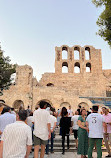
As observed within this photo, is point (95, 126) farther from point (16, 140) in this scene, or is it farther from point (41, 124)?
point (16, 140)

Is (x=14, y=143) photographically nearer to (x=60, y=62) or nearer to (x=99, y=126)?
(x=99, y=126)

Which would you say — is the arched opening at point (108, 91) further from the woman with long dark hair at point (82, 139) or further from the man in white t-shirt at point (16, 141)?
the man in white t-shirt at point (16, 141)

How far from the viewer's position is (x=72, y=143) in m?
7.21

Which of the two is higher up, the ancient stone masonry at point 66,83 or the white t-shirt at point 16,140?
the ancient stone masonry at point 66,83

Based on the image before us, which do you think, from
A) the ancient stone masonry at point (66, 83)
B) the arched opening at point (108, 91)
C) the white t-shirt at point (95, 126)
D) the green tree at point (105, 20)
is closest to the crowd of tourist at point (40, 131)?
the white t-shirt at point (95, 126)

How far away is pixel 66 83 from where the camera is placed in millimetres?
33531

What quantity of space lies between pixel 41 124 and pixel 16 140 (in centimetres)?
185

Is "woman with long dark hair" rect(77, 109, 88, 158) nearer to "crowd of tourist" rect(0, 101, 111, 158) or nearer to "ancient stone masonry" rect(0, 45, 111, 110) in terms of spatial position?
"crowd of tourist" rect(0, 101, 111, 158)

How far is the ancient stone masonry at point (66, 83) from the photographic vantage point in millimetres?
24352

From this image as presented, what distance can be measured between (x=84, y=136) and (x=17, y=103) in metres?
21.3

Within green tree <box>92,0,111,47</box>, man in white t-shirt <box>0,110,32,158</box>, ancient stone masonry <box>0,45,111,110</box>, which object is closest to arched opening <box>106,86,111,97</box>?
ancient stone masonry <box>0,45,111,110</box>

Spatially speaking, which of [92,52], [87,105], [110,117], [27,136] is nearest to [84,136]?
[110,117]

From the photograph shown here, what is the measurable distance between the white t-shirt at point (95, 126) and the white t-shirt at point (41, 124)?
1.45 metres

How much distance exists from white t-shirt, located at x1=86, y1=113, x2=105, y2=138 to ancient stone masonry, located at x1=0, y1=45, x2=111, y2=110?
18266mm
